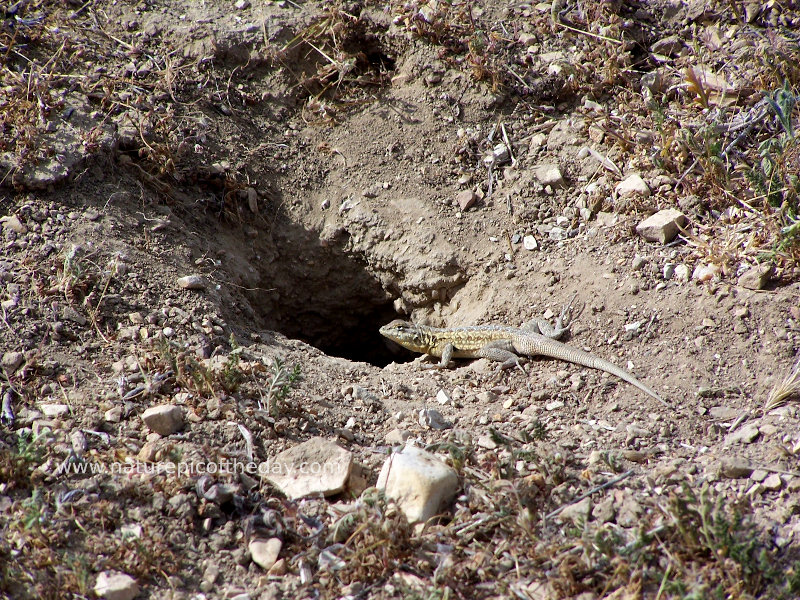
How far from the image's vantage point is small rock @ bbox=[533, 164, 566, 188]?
562 cm

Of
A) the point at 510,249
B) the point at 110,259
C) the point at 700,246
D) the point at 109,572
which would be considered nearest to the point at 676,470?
the point at 700,246

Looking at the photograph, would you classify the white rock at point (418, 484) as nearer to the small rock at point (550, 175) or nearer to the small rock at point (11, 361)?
the small rock at point (11, 361)

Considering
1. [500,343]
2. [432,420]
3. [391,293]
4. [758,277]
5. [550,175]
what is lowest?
[391,293]

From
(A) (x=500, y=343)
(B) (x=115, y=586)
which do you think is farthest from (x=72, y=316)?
(A) (x=500, y=343)

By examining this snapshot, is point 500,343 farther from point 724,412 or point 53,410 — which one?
point 53,410

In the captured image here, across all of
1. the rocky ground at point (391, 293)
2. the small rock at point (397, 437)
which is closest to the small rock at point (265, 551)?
the rocky ground at point (391, 293)

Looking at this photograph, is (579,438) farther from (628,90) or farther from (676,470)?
(628,90)

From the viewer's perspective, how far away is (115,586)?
2863 millimetres

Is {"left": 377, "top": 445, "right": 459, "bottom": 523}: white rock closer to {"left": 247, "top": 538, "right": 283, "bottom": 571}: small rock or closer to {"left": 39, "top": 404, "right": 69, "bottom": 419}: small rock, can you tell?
{"left": 247, "top": 538, "right": 283, "bottom": 571}: small rock

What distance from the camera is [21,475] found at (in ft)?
10.7

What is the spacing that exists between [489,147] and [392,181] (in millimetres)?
1024

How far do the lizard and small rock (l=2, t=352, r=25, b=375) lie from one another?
3253 millimetres

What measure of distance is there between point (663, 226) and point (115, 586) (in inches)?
176

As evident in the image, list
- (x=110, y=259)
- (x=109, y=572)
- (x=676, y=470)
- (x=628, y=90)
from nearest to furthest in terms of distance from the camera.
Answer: (x=109, y=572) → (x=676, y=470) → (x=110, y=259) → (x=628, y=90)
